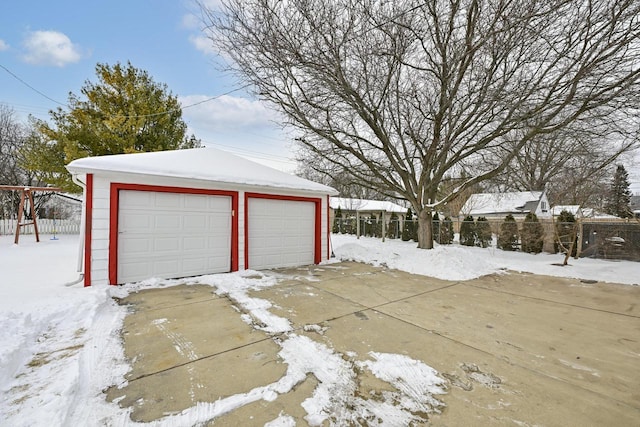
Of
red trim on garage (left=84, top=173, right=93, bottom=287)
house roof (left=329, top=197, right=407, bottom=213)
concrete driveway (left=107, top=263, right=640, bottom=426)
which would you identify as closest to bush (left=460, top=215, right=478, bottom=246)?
concrete driveway (left=107, top=263, right=640, bottom=426)

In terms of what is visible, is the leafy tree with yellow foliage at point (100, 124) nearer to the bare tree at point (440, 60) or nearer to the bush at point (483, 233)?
the bare tree at point (440, 60)

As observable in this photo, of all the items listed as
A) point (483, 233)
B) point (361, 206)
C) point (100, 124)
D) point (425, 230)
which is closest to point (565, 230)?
point (483, 233)

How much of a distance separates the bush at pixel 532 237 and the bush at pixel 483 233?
152cm

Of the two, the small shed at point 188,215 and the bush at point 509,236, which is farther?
the bush at point 509,236

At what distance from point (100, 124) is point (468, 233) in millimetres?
17534

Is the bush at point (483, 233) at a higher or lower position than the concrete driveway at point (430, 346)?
higher

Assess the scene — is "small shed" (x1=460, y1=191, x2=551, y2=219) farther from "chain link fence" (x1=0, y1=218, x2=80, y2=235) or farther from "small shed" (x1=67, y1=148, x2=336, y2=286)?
"chain link fence" (x1=0, y1=218, x2=80, y2=235)

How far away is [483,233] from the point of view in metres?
12.4

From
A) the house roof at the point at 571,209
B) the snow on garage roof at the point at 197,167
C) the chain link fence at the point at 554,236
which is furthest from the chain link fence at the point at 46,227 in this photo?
the house roof at the point at 571,209

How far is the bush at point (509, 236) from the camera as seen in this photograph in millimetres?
11203

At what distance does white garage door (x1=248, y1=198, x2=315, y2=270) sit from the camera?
6.64 m

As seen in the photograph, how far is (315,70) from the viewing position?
734cm

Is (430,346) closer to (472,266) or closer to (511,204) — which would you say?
(472,266)

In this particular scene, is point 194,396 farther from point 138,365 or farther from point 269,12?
point 269,12
